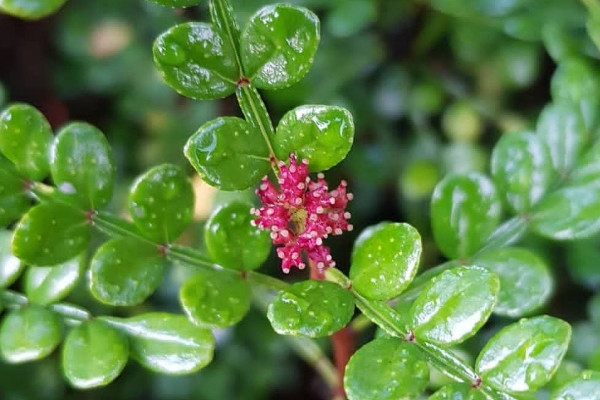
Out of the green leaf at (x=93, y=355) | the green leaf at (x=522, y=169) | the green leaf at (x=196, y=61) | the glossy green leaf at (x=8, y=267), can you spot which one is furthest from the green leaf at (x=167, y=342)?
the green leaf at (x=522, y=169)

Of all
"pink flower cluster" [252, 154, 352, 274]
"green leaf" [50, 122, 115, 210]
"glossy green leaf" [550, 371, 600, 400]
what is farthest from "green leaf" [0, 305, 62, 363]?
"glossy green leaf" [550, 371, 600, 400]

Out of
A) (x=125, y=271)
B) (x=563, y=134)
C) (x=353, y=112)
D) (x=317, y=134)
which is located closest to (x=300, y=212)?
(x=317, y=134)

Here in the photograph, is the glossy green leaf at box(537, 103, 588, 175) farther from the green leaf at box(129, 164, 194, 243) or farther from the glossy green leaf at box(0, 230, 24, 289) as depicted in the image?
the glossy green leaf at box(0, 230, 24, 289)

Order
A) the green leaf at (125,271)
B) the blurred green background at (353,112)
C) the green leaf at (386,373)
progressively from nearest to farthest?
the green leaf at (386,373) < the green leaf at (125,271) < the blurred green background at (353,112)

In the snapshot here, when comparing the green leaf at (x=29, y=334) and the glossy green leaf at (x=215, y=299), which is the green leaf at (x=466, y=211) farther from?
the green leaf at (x=29, y=334)

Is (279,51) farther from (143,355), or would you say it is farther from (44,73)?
(44,73)

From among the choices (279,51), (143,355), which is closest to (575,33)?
(279,51)
